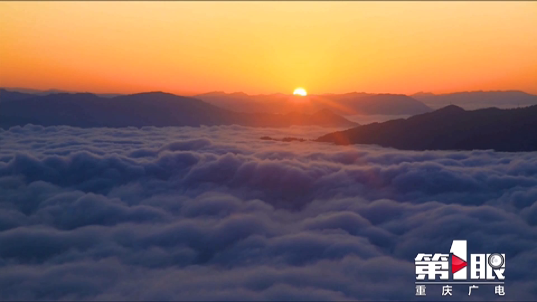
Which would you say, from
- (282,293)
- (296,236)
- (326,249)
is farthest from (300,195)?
(282,293)

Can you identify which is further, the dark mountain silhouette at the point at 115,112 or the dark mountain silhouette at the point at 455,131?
the dark mountain silhouette at the point at 115,112

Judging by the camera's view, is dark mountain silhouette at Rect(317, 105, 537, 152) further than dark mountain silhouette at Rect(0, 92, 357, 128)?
No

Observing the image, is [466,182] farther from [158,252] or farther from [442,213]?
[158,252]

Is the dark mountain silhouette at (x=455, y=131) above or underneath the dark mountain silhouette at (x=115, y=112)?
underneath

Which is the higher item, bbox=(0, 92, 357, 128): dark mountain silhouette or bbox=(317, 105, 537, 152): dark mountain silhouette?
bbox=(0, 92, 357, 128): dark mountain silhouette
